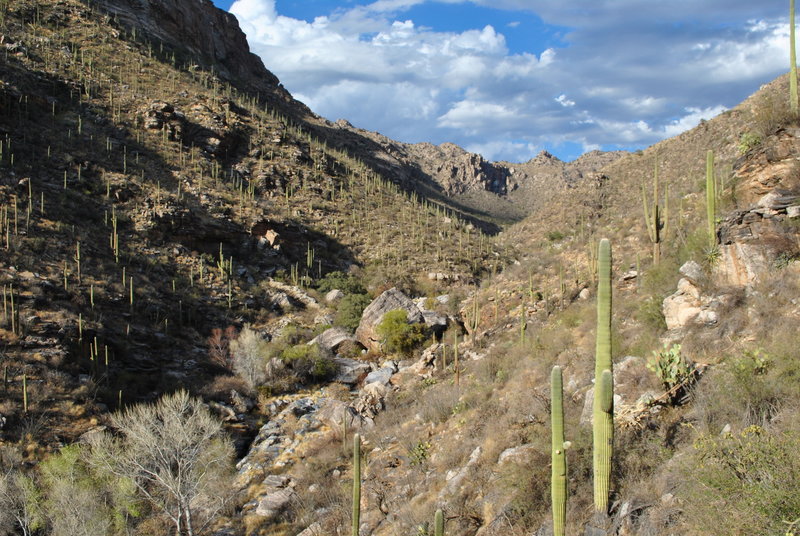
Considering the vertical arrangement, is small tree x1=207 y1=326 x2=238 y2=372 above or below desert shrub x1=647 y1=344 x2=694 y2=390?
below

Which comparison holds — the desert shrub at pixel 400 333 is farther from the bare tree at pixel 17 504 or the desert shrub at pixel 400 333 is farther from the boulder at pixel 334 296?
the bare tree at pixel 17 504

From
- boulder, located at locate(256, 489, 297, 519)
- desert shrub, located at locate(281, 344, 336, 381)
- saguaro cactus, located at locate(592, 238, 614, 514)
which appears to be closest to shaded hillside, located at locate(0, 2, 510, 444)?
desert shrub, located at locate(281, 344, 336, 381)

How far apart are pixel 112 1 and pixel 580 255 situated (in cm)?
4786

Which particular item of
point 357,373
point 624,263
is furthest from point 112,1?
point 624,263

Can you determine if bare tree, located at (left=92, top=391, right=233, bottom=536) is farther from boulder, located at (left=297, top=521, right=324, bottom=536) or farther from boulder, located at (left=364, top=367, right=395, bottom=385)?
boulder, located at (left=364, top=367, right=395, bottom=385)

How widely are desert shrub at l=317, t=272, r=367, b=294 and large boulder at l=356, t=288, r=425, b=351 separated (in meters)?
4.88

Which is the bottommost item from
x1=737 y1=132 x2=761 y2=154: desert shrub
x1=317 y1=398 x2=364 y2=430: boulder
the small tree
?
x1=317 y1=398 x2=364 y2=430: boulder

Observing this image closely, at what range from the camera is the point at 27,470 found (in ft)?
44.0

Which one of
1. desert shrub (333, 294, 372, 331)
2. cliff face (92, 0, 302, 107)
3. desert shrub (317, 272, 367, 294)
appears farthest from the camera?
cliff face (92, 0, 302, 107)

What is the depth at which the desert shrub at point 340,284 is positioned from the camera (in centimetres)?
2948

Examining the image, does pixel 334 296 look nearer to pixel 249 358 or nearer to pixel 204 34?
pixel 249 358

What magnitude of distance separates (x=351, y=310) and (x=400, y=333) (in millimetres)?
4842

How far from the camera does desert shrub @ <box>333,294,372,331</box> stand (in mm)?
25469

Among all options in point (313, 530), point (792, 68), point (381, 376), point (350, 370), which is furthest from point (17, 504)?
point (792, 68)
